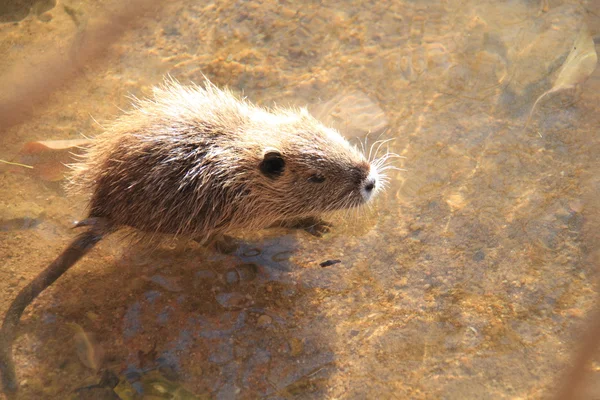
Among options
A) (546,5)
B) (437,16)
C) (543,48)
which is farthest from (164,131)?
(546,5)

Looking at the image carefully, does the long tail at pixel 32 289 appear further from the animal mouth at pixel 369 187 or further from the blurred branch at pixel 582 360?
the blurred branch at pixel 582 360

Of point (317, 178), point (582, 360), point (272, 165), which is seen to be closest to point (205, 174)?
point (272, 165)

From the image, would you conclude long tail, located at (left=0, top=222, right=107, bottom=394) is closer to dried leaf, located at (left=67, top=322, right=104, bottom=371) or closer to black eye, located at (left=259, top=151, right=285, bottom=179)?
dried leaf, located at (left=67, top=322, right=104, bottom=371)

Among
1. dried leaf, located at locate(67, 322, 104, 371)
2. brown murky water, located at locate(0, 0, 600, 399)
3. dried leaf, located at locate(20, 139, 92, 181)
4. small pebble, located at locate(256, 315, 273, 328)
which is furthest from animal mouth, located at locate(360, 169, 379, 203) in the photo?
dried leaf, located at locate(20, 139, 92, 181)

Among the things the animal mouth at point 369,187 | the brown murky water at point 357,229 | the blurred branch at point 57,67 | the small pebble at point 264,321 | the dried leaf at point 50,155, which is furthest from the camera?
the blurred branch at point 57,67

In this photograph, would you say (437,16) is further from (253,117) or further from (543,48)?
(253,117)

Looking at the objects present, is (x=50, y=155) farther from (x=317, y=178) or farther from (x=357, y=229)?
(x=357, y=229)

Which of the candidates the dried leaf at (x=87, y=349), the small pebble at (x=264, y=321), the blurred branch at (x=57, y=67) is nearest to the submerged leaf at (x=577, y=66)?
the small pebble at (x=264, y=321)
